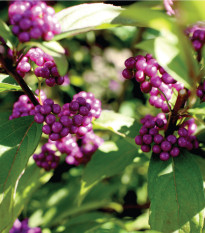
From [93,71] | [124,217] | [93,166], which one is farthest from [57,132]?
[93,71]

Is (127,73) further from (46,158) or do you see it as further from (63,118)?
(46,158)

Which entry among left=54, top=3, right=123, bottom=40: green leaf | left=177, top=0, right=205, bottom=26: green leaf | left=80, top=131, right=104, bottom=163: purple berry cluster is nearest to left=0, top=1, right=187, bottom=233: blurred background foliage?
left=80, top=131, right=104, bottom=163: purple berry cluster

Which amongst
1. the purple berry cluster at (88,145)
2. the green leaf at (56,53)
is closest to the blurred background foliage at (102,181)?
the purple berry cluster at (88,145)

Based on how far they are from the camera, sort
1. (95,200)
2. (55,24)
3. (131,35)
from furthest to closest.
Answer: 1. (131,35)
2. (95,200)
3. (55,24)

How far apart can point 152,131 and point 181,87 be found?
0.34m

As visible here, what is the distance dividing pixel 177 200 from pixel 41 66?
1109mm

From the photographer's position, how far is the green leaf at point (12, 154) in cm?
159

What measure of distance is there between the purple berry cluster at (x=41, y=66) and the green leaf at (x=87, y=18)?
28 cm

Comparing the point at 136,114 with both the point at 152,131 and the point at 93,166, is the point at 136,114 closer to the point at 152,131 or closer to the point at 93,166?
the point at 93,166

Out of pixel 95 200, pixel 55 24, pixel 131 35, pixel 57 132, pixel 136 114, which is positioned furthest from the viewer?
pixel 131 35

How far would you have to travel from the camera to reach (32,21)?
1.33 m

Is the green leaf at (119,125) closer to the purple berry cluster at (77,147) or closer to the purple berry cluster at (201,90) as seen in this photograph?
the purple berry cluster at (77,147)

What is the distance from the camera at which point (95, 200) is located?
298 cm

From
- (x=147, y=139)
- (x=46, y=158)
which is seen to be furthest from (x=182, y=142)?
(x=46, y=158)
